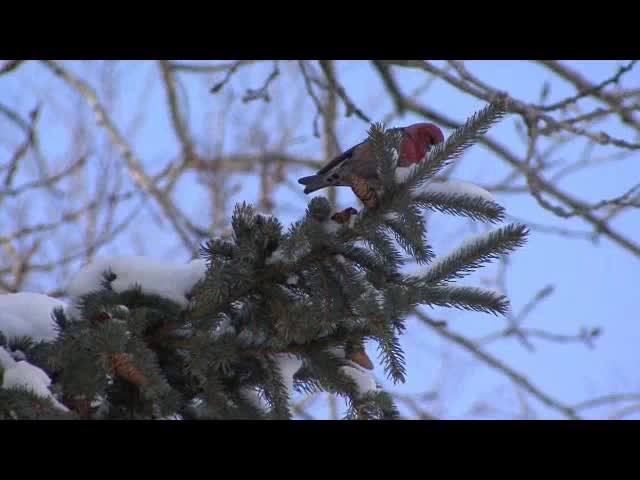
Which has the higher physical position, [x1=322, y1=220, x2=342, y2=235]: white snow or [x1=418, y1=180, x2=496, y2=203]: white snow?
[x1=418, y1=180, x2=496, y2=203]: white snow

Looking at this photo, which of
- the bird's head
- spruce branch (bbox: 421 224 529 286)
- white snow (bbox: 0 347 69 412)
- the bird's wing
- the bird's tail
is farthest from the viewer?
the bird's tail

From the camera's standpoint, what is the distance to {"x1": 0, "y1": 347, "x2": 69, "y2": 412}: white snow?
4.54 feet

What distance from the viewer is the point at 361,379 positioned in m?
1.60

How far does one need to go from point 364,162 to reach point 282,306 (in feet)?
1.58

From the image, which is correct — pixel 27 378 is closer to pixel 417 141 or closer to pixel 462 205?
pixel 462 205

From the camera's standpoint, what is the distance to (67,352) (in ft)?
4.81

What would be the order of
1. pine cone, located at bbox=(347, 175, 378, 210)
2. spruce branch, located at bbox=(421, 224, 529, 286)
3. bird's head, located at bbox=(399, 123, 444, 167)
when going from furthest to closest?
bird's head, located at bbox=(399, 123, 444, 167) → pine cone, located at bbox=(347, 175, 378, 210) → spruce branch, located at bbox=(421, 224, 529, 286)

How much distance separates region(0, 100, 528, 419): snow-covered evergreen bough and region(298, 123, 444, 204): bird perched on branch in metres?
0.06

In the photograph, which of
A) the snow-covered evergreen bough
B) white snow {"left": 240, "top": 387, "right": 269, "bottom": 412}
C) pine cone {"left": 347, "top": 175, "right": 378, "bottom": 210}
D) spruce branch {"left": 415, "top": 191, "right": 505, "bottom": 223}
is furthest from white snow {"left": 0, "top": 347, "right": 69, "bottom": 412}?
spruce branch {"left": 415, "top": 191, "right": 505, "bottom": 223}

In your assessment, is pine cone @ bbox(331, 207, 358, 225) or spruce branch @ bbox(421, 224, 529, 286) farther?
pine cone @ bbox(331, 207, 358, 225)

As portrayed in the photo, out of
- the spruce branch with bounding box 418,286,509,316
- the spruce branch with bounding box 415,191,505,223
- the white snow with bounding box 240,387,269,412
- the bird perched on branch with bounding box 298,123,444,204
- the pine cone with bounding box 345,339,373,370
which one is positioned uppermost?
the bird perched on branch with bounding box 298,123,444,204

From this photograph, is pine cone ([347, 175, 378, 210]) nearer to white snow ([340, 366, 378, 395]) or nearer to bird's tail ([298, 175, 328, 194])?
white snow ([340, 366, 378, 395])
